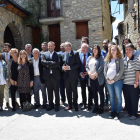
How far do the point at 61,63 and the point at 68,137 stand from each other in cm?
227

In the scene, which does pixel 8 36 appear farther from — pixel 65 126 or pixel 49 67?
pixel 65 126

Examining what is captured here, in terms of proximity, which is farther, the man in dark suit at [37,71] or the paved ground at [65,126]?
the man in dark suit at [37,71]

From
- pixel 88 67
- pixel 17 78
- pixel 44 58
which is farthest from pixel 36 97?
pixel 88 67

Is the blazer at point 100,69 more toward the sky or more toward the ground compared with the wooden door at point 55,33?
more toward the ground

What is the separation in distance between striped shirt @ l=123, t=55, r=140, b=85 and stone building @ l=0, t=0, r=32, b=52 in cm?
700

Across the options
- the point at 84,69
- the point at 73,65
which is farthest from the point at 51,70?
the point at 84,69

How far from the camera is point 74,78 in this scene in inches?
181

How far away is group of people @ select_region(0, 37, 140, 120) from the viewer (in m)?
3.91

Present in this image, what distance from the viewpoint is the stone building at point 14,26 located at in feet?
29.8

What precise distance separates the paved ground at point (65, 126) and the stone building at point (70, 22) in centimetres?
801

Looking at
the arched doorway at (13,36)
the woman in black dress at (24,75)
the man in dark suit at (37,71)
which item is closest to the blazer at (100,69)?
the man in dark suit at (37,71)

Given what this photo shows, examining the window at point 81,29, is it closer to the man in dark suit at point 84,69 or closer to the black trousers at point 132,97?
the man in dark suit at point 84,69

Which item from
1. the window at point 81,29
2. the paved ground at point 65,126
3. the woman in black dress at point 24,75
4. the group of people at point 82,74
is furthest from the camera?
the window at point 81,29

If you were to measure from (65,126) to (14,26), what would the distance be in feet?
29.2
